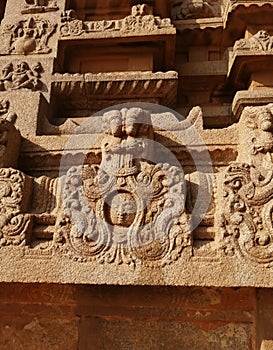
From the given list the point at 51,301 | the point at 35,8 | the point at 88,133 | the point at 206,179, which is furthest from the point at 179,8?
the point at 51,301

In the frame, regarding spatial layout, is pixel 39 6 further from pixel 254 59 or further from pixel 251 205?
pixel 251 205

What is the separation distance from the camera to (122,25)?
5.05m

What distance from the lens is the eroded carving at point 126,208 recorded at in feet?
9.43

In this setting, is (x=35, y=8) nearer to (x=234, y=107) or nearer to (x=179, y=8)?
(x=179, y=8)

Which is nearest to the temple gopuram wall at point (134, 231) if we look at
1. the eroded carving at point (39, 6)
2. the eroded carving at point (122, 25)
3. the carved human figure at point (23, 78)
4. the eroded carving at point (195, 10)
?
the carved human figure at point (23, 78)

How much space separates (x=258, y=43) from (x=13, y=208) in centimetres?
307

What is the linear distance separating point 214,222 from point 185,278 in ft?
1.37

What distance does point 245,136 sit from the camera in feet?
11.1

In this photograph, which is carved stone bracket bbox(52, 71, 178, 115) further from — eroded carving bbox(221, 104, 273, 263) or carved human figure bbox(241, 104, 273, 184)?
eroded carving bbox(221, 104, 273, 263)

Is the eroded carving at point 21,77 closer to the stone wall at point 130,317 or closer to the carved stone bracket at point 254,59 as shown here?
the carved stone bracket at point 254,59

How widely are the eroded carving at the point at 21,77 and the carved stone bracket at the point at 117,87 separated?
0.19 metres

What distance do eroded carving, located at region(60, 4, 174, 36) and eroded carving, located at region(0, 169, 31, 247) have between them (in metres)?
2.38

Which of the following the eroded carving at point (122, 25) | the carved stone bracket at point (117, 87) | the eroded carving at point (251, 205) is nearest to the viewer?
the eroded carving at point (251, 205)

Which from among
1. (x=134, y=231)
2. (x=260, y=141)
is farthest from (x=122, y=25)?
(x=134, y=231)
